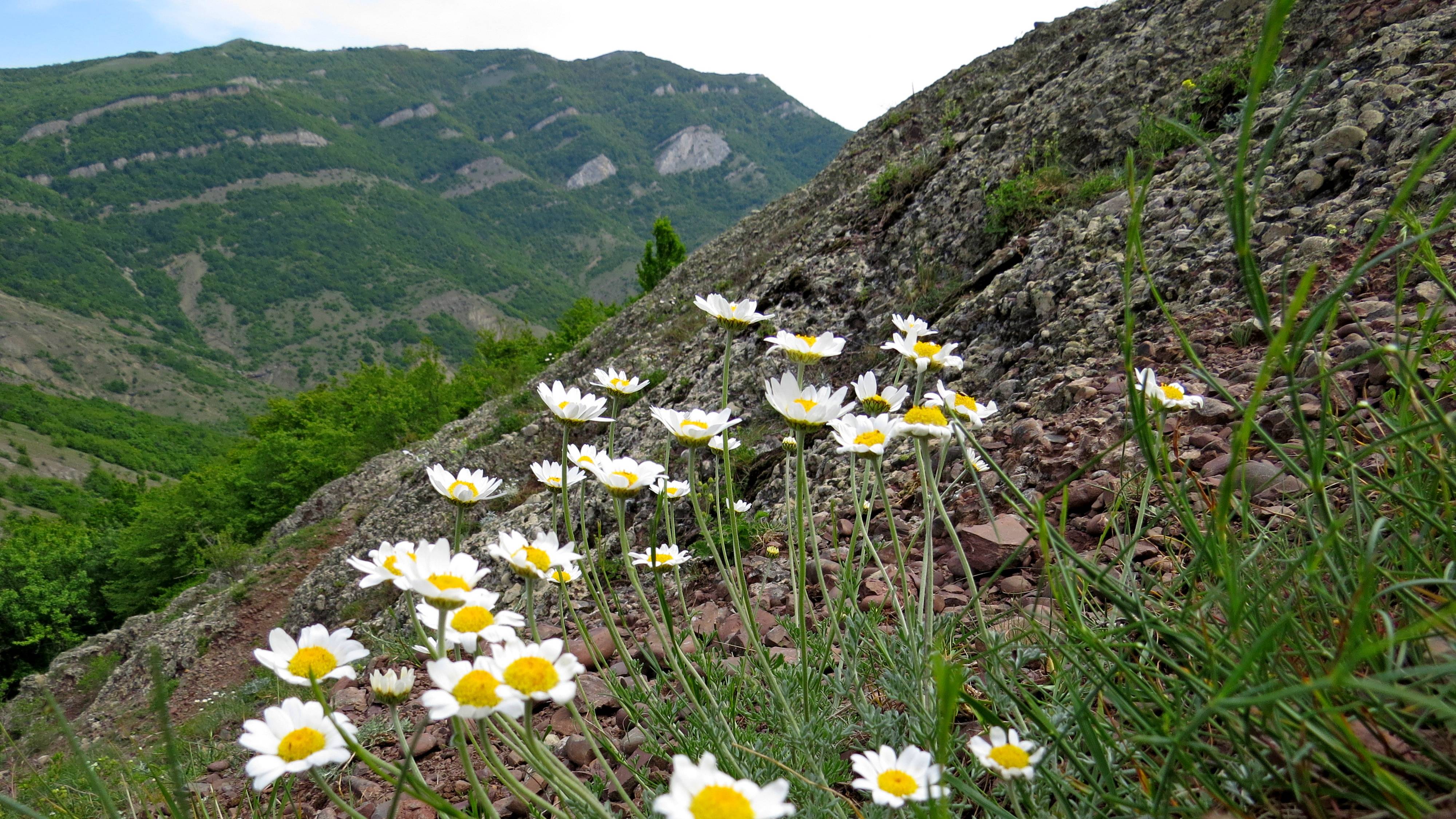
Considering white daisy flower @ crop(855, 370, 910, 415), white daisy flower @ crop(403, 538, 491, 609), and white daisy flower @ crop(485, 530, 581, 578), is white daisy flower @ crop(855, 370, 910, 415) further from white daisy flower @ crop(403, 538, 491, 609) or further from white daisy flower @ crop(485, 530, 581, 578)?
white daisy flower @ crop(403, 538, 491, 609)

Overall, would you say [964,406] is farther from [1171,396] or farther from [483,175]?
[483,175]

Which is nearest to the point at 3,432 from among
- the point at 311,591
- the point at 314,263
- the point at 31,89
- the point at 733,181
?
the point at 314,263

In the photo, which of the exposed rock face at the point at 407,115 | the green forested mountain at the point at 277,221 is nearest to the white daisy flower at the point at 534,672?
the green forested mountain at the point at 277,221

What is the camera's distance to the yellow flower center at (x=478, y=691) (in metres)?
0.95

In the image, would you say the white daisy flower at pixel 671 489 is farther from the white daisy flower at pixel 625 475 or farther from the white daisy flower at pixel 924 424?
the white daisy flower at pixel 924 424

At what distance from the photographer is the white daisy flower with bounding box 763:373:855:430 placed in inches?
61.3

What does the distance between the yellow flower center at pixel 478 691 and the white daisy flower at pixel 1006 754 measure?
735mm

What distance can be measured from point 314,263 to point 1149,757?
152m

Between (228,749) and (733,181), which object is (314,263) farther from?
(228,749)

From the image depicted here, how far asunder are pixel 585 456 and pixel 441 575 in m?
0.73

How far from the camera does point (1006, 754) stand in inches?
40.7

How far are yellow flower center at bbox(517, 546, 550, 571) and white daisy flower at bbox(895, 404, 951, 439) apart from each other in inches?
30.7

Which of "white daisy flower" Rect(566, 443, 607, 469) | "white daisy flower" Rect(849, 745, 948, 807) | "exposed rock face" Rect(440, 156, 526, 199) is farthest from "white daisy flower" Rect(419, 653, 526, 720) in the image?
"exposed rock face" Rect(440, 156, 526, 199)

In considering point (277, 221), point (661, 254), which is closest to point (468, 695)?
point (661, 254)
